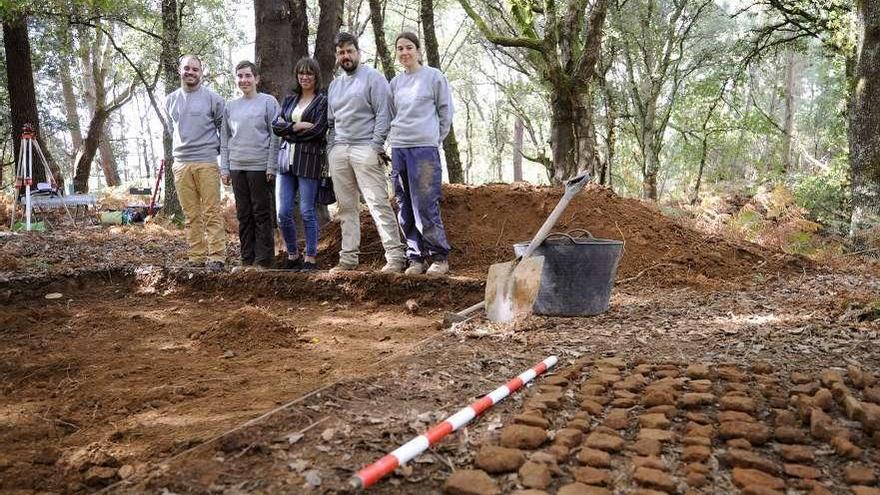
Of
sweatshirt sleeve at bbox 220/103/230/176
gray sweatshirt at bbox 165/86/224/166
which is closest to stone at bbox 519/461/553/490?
sweatshirt sleeve at bbox 220/103/230/176

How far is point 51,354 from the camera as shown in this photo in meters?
3.76

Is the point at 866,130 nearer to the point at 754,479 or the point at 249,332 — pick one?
the point at 754,479

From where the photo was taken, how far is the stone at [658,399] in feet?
8.14

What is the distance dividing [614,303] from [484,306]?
3.48ft

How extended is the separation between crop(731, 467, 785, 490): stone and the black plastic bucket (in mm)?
2283

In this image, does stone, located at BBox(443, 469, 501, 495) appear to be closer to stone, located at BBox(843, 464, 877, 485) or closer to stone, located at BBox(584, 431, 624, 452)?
stone, located at BBox(584, 431, 624, 452)

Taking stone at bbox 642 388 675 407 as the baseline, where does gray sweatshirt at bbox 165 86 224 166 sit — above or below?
above

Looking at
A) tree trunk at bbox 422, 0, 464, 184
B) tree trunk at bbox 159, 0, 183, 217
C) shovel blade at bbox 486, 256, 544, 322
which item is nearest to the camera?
shovel blade at bbox 486, 256, 544, 322

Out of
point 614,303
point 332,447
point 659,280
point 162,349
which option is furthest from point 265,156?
point 332,447

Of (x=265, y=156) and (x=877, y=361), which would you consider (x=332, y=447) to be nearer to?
(x=877, y=361)

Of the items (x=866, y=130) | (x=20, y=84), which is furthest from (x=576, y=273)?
(x=20, y=84)

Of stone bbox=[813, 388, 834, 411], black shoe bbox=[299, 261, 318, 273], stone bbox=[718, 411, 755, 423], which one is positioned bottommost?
stone bbox=[718, 411, 755, 423]

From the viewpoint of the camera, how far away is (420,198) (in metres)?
5.07

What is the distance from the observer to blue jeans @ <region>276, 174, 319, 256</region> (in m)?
5.42
